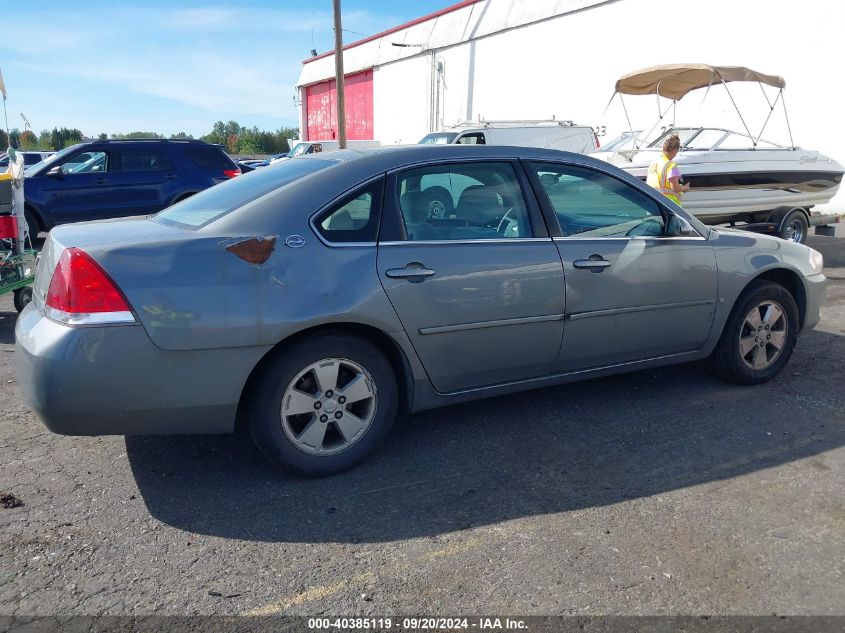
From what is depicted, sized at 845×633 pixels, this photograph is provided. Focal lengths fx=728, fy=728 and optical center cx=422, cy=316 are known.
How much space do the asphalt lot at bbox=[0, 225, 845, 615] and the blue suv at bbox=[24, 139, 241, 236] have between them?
8003mm

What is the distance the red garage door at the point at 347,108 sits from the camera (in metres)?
34.6

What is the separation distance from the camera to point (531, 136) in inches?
573

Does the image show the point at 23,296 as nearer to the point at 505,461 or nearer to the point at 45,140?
the point at 505,461

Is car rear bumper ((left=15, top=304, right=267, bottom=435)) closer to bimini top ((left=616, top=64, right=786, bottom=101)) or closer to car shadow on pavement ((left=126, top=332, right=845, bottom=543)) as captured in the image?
car shadow on pavement ((left=126, top=332, right=845, bottom=543))

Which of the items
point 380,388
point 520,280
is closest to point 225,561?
point 380,388

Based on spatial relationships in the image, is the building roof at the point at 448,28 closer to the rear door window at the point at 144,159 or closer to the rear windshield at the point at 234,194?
the rear door window at the point at 144,159

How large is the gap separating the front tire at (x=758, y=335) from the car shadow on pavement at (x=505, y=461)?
134 millimetres

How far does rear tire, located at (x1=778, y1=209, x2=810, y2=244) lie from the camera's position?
1082cm

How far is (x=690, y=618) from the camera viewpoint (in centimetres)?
257

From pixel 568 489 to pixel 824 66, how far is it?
50.2 ft

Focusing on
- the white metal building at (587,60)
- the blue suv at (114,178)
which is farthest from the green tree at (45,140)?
the blue suv at (114,178)

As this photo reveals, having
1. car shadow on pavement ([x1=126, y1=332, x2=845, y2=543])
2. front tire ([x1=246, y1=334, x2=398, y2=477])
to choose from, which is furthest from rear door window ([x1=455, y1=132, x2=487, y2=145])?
front tire ([x1=246, y1=334, x2=398, y2=477])

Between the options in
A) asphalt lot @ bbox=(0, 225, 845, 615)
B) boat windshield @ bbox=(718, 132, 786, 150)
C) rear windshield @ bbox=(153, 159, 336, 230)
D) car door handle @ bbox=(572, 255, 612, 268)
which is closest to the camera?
asphalt lot @ bbox=(0, 225, 845, 615)

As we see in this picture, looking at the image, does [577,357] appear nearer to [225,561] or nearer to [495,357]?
[495,357]
